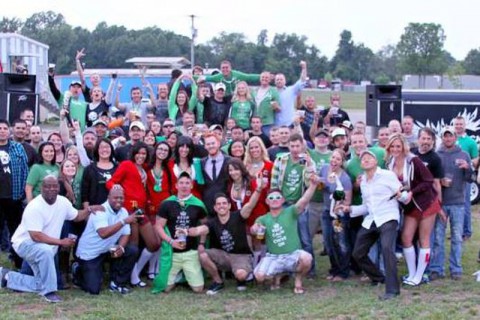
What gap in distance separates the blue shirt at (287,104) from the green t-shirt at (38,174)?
12.5ft

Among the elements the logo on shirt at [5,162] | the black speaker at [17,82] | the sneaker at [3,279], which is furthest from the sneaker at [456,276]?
the black speaker at [17,82]

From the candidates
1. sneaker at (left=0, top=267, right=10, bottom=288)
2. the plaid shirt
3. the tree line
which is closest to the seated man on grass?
sneaker at (left=0, top=267, right=10, bottom=288)

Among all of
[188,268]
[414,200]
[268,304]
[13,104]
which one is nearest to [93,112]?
[13,104]

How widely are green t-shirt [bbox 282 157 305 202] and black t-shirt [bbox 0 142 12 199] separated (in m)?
3.05

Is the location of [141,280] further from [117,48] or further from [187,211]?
[117,48]

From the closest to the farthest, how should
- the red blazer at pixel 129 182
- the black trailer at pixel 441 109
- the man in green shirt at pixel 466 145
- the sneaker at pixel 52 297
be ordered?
the sneaker at pixel 52 297 → the red blazer at pixel 129 182 → the man in green shirt at pixel 466 145 → the black trailer at pixel 441 109

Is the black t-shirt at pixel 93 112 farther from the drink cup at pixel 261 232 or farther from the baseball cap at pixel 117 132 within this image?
the drink cup at pixel 261 232

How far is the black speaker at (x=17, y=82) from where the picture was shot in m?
11.2

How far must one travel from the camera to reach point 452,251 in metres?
8.80

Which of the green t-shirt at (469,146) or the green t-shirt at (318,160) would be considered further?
the green t-shirt at (469,146)

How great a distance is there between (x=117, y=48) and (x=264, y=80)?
65.2 meters

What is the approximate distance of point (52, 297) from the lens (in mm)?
7906

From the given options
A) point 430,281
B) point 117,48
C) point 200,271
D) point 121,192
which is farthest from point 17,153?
point 117,48

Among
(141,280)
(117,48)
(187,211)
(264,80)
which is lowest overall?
(141,280)
